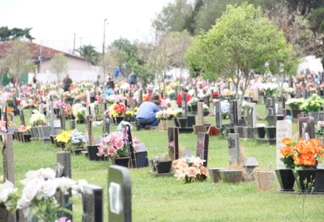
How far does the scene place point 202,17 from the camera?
9619cm

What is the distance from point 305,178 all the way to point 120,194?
9078 mm

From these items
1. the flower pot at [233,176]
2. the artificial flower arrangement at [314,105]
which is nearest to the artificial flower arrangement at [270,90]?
the artificial flower arrangement at [314,105]

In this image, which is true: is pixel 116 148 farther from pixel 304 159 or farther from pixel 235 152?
pixel 304 159

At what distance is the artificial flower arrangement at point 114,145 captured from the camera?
2172 centimetres

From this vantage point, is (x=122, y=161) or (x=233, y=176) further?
(x=122, y=161)

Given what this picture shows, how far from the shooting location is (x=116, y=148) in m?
21.8

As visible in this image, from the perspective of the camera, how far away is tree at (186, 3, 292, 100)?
33.9m

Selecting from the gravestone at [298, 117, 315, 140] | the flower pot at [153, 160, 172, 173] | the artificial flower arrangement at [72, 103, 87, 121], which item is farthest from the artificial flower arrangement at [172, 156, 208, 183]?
the artificial flower arrangement at [72, 103, 87, 121]

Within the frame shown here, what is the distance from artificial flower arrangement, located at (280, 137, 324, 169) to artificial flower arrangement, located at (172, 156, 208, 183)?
3.04 m

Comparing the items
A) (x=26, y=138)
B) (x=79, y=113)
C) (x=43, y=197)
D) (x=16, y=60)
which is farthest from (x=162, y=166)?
(x=16, y=60)

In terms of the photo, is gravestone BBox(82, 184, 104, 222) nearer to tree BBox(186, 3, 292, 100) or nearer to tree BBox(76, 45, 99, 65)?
tree BBox(186, 3, 292, 100)

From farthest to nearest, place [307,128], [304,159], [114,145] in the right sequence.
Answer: [114,145] < [307,128] < [304,159]

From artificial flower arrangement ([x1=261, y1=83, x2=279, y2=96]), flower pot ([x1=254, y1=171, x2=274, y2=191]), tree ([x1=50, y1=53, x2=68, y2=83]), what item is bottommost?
flower pot ([x1=254, y1=171, x2=274, y2=191])

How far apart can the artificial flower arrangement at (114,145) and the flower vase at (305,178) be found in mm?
6493
